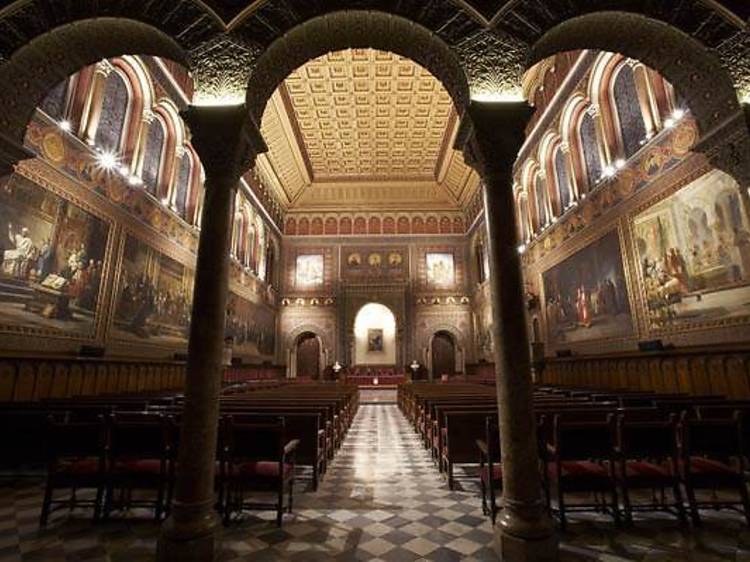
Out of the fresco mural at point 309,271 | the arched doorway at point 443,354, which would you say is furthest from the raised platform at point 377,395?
the fresco mural at point 309,271

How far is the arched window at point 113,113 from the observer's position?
9398mm

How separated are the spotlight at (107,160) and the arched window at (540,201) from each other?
1348cm

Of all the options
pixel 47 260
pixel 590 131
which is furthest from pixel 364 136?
pixel 47 260

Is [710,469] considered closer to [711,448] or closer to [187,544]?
[711,448]

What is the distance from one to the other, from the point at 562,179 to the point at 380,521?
12757mm

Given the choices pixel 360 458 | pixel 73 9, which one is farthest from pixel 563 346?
pixel 73 9

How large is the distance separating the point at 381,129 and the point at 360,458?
15734 millimetres

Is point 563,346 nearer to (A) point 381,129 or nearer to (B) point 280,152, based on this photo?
(A) point 381,129

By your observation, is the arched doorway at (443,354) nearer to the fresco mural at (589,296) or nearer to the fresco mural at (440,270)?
the fresco mural at (440,270)

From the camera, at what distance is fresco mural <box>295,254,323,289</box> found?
23594mm

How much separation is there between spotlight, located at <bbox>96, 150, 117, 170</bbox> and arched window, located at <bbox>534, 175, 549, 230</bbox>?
1348 centimetres

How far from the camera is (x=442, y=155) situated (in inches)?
806

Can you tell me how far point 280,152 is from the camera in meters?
19.3

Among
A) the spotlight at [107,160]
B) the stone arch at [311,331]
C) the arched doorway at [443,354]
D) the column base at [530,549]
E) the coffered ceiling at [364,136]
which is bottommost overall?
the column base at [530,549]
